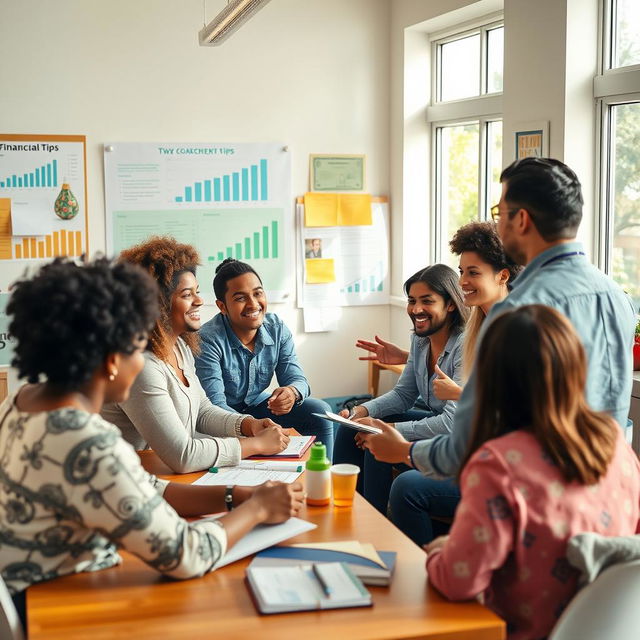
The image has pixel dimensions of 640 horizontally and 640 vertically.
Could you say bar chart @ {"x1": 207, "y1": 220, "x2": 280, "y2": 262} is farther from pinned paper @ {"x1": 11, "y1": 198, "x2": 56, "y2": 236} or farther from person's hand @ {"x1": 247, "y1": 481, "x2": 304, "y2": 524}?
person's hand @ {"x1": 247, "y1": 481, "x2": 304, "y2": 524}

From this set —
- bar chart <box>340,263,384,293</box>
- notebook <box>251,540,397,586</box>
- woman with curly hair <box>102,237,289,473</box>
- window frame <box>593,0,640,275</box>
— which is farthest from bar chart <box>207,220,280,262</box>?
notebook <box>251,540,397,586</box>

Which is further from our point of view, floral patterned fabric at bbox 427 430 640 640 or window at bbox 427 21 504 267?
window at bbox 427 21 504 267

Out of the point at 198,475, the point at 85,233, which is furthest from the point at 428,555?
the point at 85,233

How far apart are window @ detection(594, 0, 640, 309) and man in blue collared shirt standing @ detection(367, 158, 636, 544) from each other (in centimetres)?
165

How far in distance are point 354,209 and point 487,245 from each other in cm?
230

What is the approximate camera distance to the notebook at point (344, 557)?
1.62 m

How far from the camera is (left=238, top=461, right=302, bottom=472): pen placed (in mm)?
2379

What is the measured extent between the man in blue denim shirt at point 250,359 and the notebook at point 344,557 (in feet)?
5.61

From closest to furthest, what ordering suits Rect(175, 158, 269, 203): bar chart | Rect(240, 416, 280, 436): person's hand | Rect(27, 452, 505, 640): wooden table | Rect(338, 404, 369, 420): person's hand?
Rect(27, 452, 505, 640): wooden table
Rect(240, 416, 280, 436): person's hand
Rect(338, 404, 369, 420): person's hand
Rect(175, 158, 269, 203): bar chart

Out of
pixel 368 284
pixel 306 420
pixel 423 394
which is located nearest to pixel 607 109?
pixel 423 394

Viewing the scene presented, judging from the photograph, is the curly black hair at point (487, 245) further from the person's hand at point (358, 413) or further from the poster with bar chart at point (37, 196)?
the poster with bar chart at point (37, 196)

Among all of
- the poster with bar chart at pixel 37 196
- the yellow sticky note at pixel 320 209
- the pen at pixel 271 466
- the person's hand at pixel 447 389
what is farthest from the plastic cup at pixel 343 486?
the yellow sticky note at pixel 320 209

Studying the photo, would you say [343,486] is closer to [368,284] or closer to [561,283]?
[561,283]

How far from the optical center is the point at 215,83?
4.96 meters
